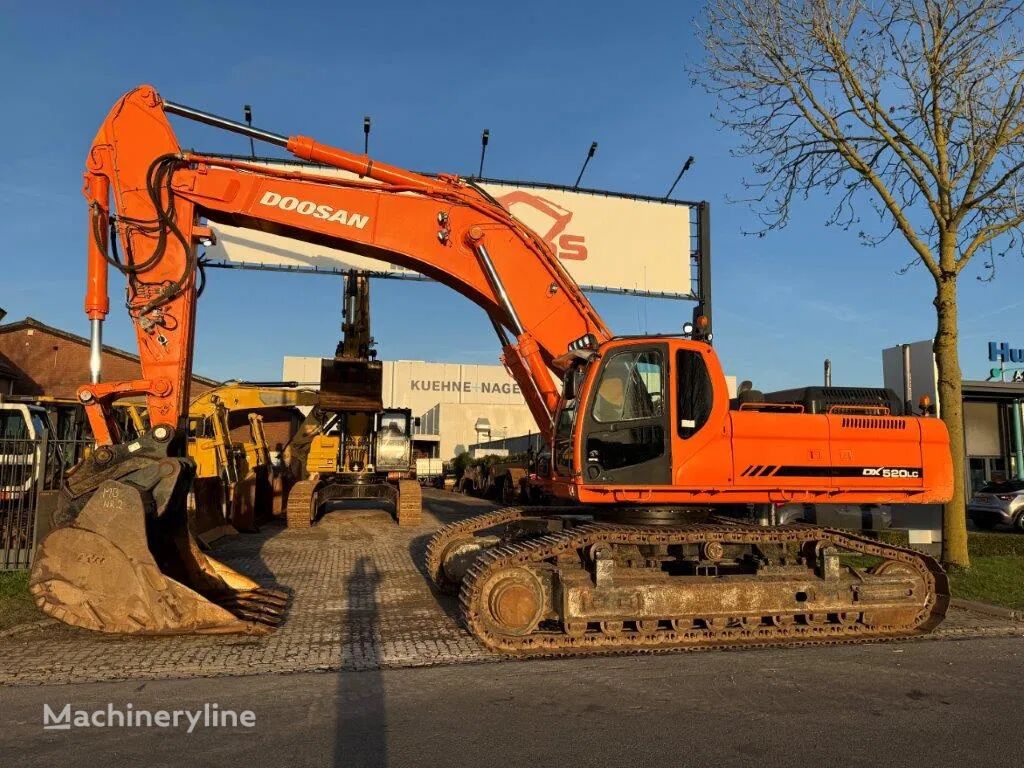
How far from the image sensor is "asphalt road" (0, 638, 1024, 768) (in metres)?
4.05

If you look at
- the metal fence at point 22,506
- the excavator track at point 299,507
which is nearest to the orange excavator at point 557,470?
the metal fence at point 22,506

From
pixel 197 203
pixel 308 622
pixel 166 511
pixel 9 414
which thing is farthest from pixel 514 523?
pixel 9 414

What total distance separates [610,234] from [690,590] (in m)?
14.7

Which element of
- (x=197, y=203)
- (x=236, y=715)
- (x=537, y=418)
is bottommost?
(x=236, y=715)

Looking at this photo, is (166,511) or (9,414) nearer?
(166,511)

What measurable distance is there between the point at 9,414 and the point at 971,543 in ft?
56.6

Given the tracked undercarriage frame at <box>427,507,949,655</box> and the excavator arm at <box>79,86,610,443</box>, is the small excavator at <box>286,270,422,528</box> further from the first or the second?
the tracked undercarriage frame at <box>427,507,949,655</box>

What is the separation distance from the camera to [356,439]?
18.0 metres

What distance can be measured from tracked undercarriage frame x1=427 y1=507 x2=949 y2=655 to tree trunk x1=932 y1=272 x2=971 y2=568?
10.6 feet

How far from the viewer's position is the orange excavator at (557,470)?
6211 mm

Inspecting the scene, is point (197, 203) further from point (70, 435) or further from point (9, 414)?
point (70, 435)

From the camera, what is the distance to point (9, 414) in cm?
1275

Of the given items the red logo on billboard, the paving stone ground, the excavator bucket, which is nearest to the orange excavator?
the excavator bucket

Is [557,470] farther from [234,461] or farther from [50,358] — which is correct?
[50,358]
